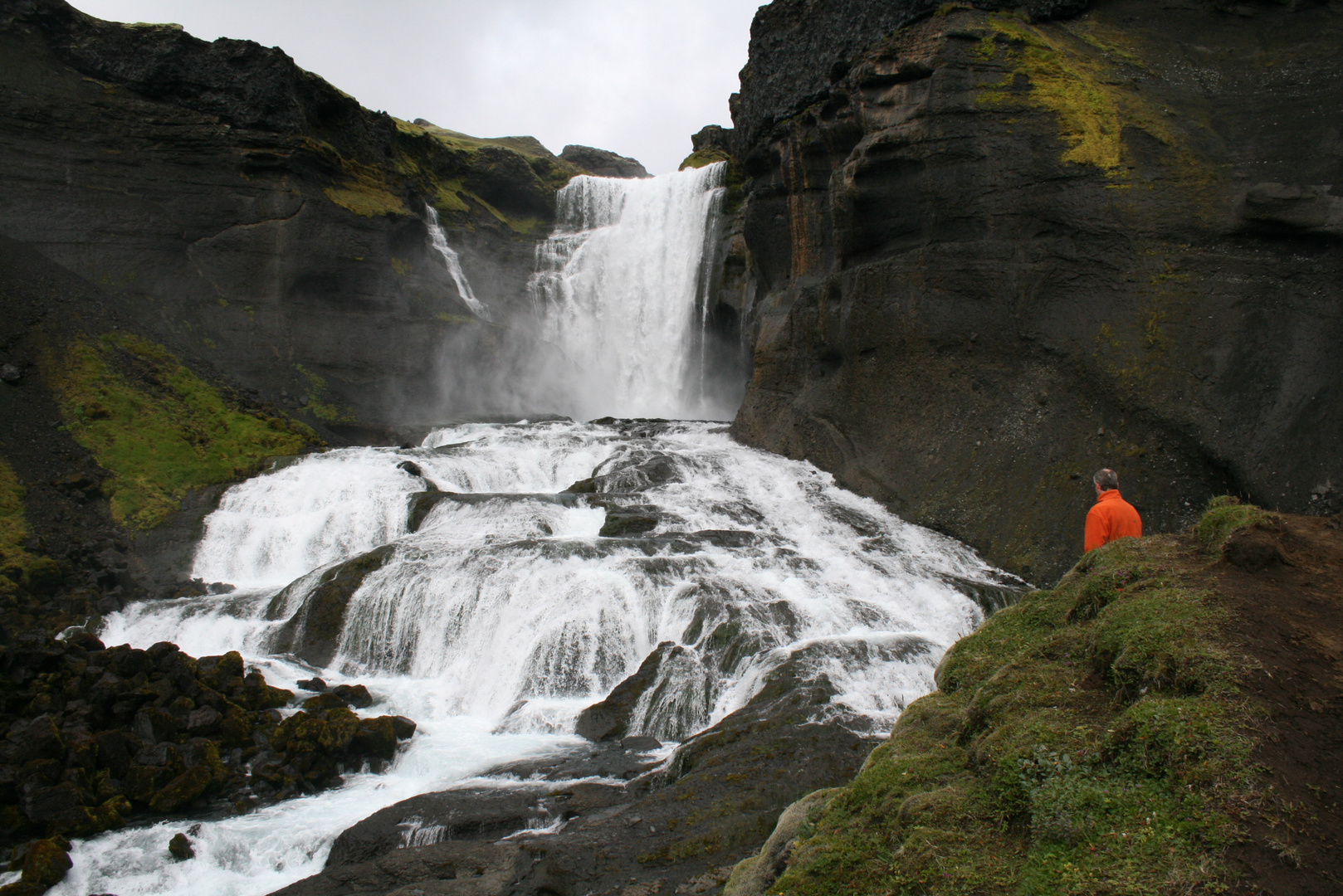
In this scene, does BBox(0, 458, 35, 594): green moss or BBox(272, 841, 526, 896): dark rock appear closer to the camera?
BBox(272, 841, 526, 896): dark rock

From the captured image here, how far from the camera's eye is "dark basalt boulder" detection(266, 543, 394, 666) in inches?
557

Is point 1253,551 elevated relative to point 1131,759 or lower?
elevated

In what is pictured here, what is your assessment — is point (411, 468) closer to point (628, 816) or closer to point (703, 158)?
point (628, 816)

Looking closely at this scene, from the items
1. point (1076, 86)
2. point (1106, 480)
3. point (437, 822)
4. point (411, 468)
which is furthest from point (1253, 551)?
point (411, 468)

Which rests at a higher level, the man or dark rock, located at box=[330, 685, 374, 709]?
the man

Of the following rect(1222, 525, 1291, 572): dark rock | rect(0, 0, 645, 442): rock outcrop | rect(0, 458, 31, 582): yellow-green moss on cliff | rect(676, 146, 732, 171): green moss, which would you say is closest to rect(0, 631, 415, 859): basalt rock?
rect(0, 458, 31, 582): yellow-green moss on cliff

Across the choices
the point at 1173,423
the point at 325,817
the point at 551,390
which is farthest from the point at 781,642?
the point at 551,390

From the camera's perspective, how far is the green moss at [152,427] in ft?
65.4

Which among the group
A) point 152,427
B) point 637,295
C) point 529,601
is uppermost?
point 637,295

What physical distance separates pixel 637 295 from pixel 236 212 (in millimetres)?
17133

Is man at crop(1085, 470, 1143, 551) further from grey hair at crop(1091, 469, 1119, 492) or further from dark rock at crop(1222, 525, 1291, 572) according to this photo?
dark rock at crop(1222, 525, 1291, 572)

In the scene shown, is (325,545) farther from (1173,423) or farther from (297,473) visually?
(1173,423)

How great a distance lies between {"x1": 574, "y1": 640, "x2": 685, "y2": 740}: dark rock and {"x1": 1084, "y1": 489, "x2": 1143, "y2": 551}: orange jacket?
624cm

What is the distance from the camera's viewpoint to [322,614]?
1451cm
